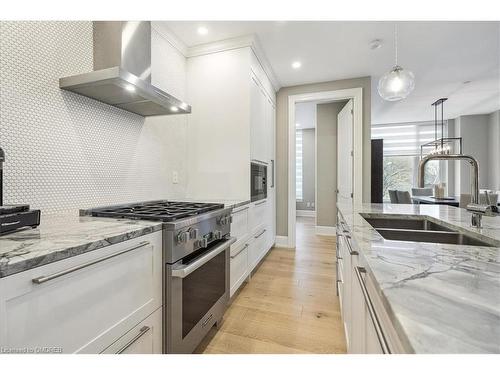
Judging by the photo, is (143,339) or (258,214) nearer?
(143,339)

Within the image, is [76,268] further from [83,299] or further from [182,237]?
[182,237]

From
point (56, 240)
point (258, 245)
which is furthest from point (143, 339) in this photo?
point (258, 245)

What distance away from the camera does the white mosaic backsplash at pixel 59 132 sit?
1.26 meters

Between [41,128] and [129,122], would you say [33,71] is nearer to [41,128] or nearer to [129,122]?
[41,128]

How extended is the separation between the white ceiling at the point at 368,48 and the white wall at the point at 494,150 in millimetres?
2118

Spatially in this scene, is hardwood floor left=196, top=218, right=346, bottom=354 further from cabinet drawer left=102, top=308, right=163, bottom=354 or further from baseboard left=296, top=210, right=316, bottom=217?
baseboard left=296, top=210, right=316, bottom=217

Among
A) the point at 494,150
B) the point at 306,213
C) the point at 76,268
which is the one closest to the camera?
the point at 76,268

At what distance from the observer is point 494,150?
5.83 meters

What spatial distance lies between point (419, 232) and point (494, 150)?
22.4 ft

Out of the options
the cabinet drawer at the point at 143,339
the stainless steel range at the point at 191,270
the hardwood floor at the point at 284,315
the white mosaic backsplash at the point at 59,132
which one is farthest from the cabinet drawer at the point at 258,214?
the cabinet drawer at the point at 143,339

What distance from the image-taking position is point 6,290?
62 cm

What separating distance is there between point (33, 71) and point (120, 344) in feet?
4.86

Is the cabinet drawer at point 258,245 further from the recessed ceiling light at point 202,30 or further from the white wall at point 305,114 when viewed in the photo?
the white wall at point 305,114
